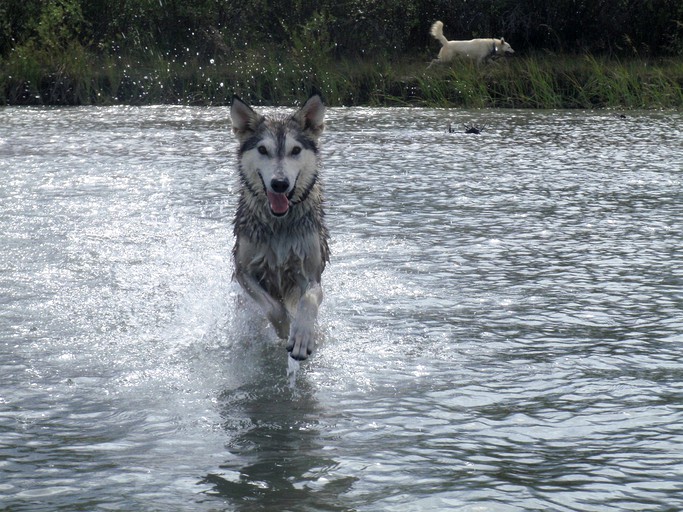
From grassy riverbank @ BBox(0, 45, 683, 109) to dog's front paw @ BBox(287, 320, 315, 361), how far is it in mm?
19444

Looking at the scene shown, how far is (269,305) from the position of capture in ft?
22.8

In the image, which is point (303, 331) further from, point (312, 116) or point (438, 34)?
point (438, 34)

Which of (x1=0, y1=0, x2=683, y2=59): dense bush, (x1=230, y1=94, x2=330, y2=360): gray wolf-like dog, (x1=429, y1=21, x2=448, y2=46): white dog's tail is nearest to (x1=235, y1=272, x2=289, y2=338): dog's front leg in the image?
(x1=230, y1=94, x2=330, y2=360): gray wolf-like dog

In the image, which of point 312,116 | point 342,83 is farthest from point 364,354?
point 342,83

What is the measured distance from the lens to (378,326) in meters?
7.29

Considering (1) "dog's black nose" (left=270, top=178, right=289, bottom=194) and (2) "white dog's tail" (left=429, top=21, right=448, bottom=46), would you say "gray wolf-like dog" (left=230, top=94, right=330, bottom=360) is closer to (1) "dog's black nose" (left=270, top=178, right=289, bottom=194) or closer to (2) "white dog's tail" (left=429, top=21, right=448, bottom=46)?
(1) "dog's black nose" (left=270, top=178, right=289, bottom=194)

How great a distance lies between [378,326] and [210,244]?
3345 mm

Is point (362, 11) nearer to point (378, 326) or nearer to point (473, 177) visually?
point (473, 177)

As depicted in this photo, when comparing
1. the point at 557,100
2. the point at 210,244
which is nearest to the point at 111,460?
the point at 210,244

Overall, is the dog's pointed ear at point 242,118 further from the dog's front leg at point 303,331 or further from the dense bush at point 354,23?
the dense bush at point 354,23

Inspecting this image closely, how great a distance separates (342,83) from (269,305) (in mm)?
19922

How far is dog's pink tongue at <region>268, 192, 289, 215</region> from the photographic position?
276 inches

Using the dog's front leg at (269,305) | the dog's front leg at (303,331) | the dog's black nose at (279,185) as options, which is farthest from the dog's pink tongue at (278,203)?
the dog's front leg at (303,331)

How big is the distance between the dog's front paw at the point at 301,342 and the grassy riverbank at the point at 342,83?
19.4 meters
